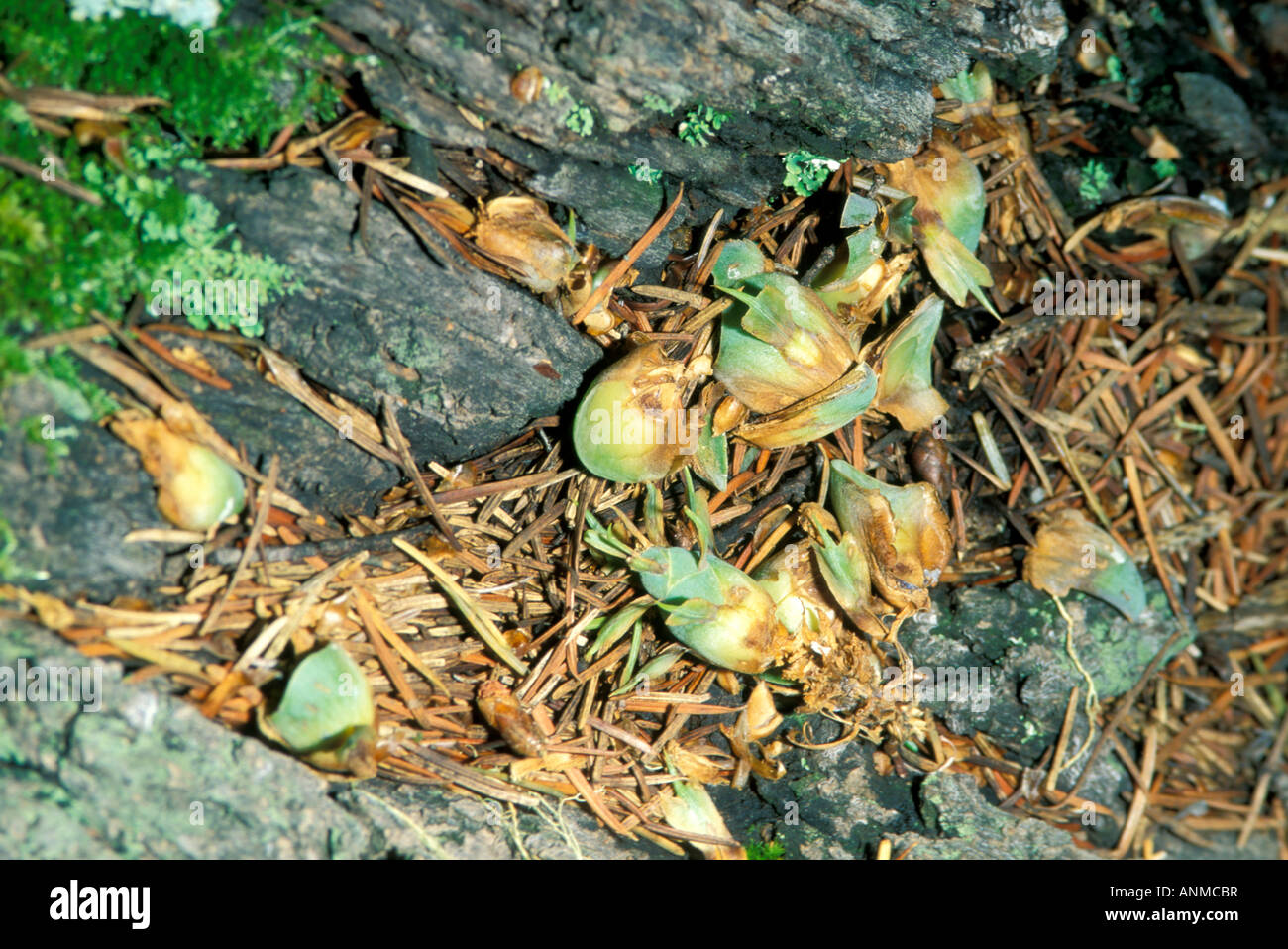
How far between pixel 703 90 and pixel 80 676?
1879mm

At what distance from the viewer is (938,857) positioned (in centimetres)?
218

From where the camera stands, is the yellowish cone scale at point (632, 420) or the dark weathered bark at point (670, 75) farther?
the yellowish cone scale at point (632, 420)

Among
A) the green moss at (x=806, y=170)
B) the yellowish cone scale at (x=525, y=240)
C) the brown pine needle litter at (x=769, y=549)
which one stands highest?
the green moss at (x=806, y=170)

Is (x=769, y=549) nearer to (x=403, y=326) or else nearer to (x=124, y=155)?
(x=403, y=326)

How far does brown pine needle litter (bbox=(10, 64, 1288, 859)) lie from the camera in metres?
1.76

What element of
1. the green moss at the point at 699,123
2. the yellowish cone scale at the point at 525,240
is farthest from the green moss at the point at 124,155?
the green moss at the point at 699,123

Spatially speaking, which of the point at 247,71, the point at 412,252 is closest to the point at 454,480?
the point at 412,252

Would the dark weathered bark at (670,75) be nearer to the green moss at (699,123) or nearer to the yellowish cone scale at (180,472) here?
the green moss at (699,123)

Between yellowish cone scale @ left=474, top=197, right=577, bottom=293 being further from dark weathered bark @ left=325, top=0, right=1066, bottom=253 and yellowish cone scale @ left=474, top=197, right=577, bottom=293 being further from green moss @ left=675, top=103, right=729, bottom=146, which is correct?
green moss @ left=675, top=103, right=729, bottom=146

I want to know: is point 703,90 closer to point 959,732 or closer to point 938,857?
point 959,732

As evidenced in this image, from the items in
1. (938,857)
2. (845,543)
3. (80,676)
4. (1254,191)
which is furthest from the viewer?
(1254,191)

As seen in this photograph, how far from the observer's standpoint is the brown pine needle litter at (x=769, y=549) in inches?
69.4

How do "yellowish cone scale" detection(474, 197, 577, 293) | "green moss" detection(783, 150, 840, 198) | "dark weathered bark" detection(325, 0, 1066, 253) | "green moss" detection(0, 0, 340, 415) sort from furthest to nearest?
"green moss" detection(783, 150, 840, 198), "yellowish cone scale" detection(474, 197, 577, 293), "dark weathered bark" detection(325, 0, 1066, 253), "green moss" detection(0, 0, 340, 415)

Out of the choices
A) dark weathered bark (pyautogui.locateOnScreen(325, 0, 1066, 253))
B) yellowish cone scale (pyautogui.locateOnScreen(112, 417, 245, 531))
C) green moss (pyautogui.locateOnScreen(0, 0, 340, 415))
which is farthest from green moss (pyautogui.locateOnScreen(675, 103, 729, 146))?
yellowish cone scale (pyautogui.locateOnScreen(112, 417, 245, 531))
